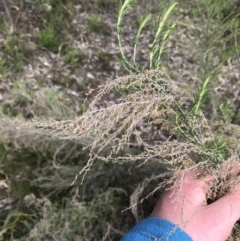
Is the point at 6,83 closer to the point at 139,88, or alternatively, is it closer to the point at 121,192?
the point at 121,192

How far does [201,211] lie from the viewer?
117 cm

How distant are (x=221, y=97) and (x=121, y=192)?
693mm

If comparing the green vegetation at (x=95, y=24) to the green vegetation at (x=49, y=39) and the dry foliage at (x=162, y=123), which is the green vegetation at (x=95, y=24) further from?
the dry foliage at (x=162, y=123)

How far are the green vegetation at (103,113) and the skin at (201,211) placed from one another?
0.11ft

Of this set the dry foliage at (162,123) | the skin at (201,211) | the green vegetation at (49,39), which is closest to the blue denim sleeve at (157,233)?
the skin at (201,211)

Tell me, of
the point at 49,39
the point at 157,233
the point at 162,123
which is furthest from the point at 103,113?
the point at 49,39

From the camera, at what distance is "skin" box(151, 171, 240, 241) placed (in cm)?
115

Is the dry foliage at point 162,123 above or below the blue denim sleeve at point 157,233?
above

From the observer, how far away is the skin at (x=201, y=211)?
1.15 metres

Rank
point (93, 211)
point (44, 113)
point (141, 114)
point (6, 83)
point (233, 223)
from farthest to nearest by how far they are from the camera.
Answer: point (6, 83) → point (44, 113) → point (93, 211) → point (233, 223) → point (141, 114)

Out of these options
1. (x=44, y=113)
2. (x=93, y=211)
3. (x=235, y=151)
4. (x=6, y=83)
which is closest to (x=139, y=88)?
(x=235, y=151)

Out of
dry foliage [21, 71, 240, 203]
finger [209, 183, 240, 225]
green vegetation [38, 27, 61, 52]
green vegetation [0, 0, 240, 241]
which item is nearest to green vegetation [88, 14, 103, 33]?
green vegetation [0, 0, 240, 241]

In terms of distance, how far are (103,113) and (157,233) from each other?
358 mm

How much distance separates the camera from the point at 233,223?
1.17 m
